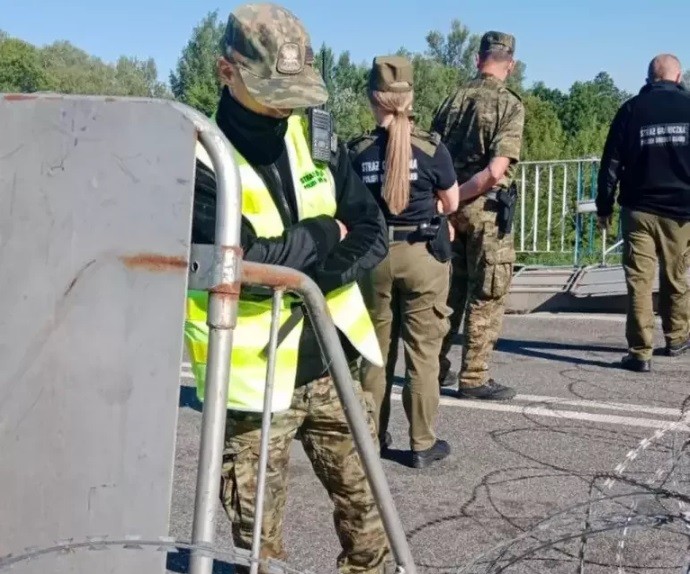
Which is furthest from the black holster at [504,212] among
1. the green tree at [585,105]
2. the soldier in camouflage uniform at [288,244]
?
the green tree at [585,105]

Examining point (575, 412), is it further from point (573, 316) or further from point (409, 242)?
point (573, 316)

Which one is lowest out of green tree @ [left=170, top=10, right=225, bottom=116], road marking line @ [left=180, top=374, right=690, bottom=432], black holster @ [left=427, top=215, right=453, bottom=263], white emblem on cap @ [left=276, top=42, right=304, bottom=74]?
road marking line @ [left=180, top=374, right=690, bottom=432]

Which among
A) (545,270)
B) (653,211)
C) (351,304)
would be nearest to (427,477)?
(351,304)

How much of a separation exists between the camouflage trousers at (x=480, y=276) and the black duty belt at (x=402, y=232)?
47.6 inches

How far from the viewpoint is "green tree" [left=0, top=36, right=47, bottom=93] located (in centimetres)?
6034

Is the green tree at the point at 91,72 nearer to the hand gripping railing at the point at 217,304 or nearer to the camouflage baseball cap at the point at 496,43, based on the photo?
the camouflage baseball cap at the point at 496,43

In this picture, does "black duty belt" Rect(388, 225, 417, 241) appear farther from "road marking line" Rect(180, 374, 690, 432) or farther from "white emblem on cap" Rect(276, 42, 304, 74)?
"white emblem on cap" Rect(276, 42, 304, 74)

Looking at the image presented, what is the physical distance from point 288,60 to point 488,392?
373cm

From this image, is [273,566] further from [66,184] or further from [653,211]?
[653,211]

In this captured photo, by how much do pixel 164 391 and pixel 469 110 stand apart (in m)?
4.49

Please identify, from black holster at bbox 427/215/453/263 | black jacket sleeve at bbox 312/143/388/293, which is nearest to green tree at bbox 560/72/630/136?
black holster at bbox 427/215/453/263

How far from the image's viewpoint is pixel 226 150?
1725 millimetres

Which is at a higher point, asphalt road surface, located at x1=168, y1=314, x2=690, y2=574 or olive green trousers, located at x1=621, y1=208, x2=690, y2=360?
olive green trousers, located at x1=621, y1=208, x2=690, y2=360

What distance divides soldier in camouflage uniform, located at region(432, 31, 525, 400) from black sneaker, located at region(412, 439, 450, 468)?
114cm
